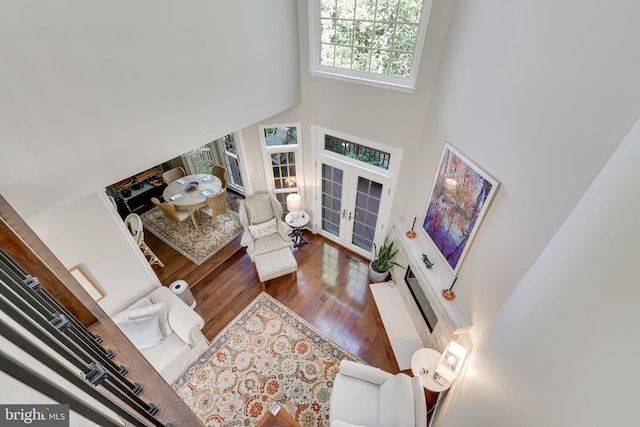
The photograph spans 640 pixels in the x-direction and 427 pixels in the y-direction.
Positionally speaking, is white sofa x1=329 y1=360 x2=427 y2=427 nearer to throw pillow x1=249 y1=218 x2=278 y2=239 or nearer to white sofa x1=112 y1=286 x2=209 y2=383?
white sofa x1=112 y1=286 x2=209 y2=383

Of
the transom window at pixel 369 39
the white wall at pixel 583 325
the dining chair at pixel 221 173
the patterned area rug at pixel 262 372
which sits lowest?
the patterned area rug at pixel 262 372

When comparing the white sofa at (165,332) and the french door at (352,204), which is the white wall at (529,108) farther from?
the white sofa at (165,332)

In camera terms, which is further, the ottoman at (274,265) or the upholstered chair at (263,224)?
→ the upholstered chair at (263,224)

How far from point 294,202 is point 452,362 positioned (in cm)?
338

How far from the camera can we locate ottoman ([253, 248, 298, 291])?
438 centimetres

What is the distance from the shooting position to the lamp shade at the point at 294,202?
505cm

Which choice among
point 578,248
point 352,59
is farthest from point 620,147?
point 352,59

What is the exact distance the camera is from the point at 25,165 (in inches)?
77.5

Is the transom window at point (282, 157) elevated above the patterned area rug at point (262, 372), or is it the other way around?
the transom window at point (282, 157)

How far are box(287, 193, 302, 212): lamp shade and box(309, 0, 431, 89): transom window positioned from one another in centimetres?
209

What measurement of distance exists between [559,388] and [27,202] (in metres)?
3.35

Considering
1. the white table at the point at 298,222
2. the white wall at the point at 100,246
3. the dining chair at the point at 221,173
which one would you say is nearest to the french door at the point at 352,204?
the white table at the point at 298,222

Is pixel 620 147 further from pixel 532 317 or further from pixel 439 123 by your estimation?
pixel 439 123

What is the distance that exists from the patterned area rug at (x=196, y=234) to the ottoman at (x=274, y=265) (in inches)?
47.1
